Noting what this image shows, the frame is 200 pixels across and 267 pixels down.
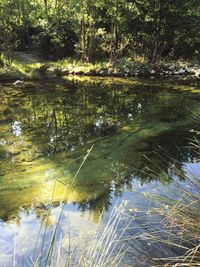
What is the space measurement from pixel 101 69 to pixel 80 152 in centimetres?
735

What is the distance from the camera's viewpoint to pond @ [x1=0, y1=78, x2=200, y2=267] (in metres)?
3.29

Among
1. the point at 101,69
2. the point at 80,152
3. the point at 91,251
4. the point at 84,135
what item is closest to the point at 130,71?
the point at 101,69

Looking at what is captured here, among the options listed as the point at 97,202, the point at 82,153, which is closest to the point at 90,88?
the point at 82,153

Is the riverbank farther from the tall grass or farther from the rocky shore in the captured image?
the tall grass

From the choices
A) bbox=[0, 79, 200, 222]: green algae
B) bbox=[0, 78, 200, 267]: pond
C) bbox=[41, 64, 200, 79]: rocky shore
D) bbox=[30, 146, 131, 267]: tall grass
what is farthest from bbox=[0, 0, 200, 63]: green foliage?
bbox=[30, 146, 131, 267]: tall grass

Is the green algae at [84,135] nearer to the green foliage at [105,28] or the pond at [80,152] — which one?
the pond at [80,152]

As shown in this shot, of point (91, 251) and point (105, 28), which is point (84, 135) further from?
point (105, 28)

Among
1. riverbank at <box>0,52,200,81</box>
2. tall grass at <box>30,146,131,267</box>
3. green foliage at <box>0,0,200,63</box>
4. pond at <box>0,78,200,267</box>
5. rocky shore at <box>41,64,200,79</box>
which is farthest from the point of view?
green foliage at <box>0,0,200,63</box>

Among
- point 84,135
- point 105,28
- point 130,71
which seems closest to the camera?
point 84,135

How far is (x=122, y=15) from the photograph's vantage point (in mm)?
12562

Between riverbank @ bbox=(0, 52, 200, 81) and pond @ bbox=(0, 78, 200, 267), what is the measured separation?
5.73 ft

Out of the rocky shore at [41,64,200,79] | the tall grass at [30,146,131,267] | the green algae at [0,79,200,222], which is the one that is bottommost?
the rocky shore at [41,64,200,79]

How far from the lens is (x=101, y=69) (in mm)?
12086

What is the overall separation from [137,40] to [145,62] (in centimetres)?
108
